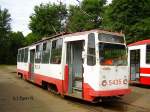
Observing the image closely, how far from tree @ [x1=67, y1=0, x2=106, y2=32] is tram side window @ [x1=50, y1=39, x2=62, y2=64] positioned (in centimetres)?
3217

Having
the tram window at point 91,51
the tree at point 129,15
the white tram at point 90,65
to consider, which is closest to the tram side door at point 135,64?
the white tram at point 90,65

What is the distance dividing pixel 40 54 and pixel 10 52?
181ft

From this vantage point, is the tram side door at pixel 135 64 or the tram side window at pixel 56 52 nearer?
the tram side window at pixel 56 52

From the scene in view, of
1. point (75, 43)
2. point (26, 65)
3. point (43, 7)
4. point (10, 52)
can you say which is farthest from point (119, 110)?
point (10, 52)

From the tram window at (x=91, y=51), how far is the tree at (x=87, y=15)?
117 feet

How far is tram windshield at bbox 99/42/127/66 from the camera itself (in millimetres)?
12312

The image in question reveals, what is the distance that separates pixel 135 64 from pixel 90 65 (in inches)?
355

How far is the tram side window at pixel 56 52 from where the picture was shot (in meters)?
15.1

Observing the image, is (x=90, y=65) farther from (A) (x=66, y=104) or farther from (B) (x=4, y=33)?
(B) (x=4, y=33)

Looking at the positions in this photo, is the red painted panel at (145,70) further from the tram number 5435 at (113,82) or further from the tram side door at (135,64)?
the tram number 5435 at (113,82)

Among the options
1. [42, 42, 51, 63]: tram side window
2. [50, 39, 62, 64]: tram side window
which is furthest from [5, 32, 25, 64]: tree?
[50, 39, 62, 64]: tram side window

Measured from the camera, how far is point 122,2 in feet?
117

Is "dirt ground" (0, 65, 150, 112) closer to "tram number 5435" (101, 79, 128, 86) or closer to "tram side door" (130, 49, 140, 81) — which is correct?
"tram number 5435" (101, 79, 128, 86)

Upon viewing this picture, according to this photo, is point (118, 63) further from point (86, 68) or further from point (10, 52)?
point (10, 52)
